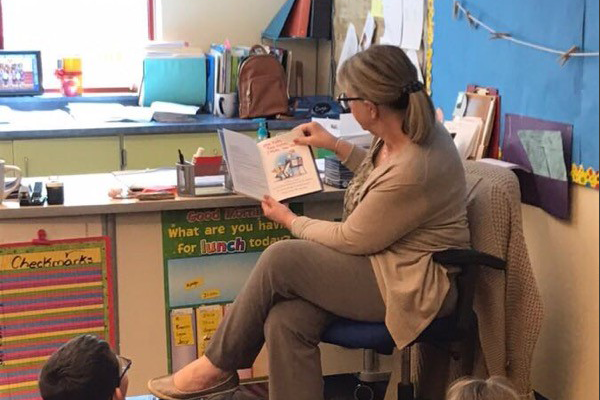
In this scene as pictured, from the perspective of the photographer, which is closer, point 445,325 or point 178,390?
point 445,325

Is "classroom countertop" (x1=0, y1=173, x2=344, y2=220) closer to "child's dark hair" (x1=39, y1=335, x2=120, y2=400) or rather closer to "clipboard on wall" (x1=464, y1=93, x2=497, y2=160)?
"clipboard on wall" (x1=464, y1=93, x2=497, y2=160)

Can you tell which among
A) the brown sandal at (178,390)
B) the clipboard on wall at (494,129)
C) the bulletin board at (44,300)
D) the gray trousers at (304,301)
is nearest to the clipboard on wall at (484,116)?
the clipboard on wall at (494,129)

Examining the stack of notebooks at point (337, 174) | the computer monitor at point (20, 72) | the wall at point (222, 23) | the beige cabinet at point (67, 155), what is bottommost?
the beige cabinet at point (67, 155)

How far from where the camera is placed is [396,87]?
2457 millimetres

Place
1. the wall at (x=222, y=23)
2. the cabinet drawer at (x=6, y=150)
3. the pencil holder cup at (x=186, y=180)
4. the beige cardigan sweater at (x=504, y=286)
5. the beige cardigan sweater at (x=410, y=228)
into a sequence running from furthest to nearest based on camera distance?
the wall at (x=222, y=23) → the cabinet drawer at (x=6, y=150) → the pencil holder cup at (x=186, y=180) → the beige cardigan sweater at (x=504, y=286) → the beige cardigan sweater at (x=410, y=228)

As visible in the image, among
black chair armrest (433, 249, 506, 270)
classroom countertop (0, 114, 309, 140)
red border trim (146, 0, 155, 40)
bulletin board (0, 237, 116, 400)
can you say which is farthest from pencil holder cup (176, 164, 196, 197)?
red border trim (146, 0, 155, 40)

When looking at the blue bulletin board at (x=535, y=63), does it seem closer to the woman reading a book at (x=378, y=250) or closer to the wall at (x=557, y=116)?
the wall at (x=557, y=116)

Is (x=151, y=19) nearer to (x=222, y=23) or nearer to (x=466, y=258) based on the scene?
(x=222, y=23)

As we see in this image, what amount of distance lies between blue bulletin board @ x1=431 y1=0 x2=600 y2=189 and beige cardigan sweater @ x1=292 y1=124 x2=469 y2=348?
0.36 m

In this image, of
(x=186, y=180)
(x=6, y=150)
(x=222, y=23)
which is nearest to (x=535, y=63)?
(x=186, y=180)

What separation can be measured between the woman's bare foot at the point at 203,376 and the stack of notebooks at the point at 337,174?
739 mm

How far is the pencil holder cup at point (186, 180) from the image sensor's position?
284cm

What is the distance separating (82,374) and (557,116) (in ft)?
4.99

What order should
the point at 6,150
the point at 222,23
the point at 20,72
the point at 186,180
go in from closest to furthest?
the point at 186,180 → the point at 6,150 → the point at 20,72 → the point at 222,23
